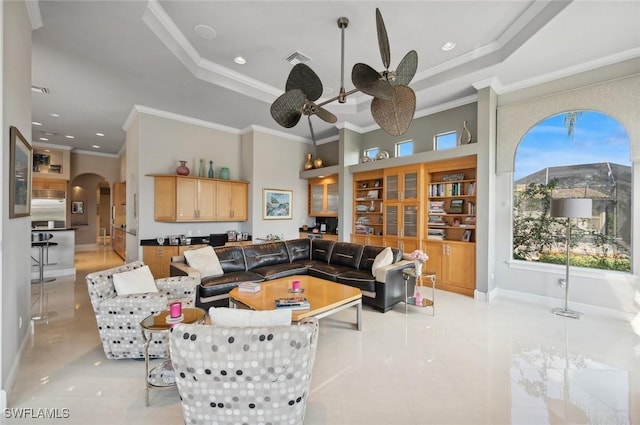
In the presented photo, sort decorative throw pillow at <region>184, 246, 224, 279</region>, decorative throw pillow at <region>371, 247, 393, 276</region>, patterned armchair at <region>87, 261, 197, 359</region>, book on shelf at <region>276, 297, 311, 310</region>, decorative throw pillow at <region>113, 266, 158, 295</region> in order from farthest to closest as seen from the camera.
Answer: decorative throw pillow at <region>371, 247, 393, 276</region>
decorative throw pillow at <region>184, 246, 224, 279</region>
book on shelf at <region>276, 297, 311, 310</region>
decorative throw pillow at <region>113, 266, 158, 295</region>
patterned armchair at <region>87, 261, 197, 359</region>

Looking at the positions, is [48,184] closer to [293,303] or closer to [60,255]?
[60,255]

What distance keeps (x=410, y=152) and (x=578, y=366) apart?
A: 4410 millimetres

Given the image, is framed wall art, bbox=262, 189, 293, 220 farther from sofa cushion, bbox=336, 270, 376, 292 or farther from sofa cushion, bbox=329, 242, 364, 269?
sofa cushion, bbox=336, 270, 376, 292

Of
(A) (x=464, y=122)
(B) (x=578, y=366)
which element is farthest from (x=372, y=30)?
(B) (x=578, y=366)

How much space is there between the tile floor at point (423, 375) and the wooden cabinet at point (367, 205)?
10.1 feet

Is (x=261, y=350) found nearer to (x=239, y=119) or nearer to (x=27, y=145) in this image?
(x=27, y=145)

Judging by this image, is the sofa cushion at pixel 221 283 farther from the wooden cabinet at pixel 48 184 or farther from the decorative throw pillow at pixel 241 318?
the wooden cabinet at pixel 48 184

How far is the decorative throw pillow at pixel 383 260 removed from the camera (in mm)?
4090

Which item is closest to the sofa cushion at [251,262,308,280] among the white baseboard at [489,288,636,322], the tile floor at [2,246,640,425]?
the tile floor at [2,246,640,425]

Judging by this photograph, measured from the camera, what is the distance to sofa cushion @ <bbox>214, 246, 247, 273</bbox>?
4.37 m

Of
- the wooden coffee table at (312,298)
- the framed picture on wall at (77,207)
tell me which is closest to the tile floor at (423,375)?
the wooden coffee table at (312,298)

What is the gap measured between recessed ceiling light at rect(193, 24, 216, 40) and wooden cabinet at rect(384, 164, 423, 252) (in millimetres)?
3929

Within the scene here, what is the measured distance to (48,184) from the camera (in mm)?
8547

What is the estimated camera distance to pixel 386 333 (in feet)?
10.6
